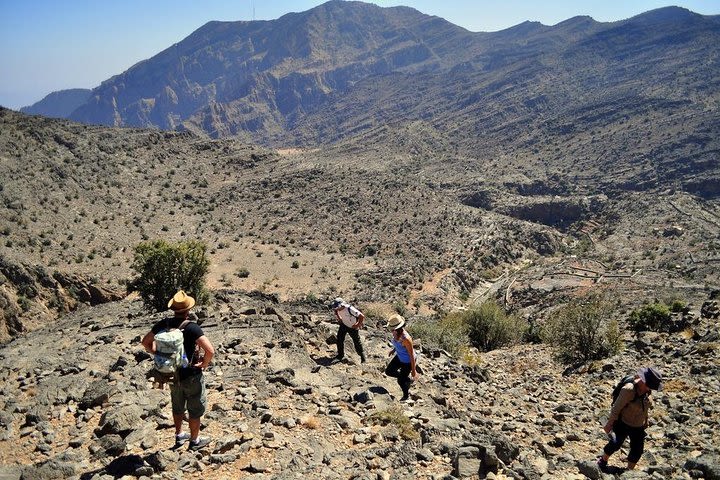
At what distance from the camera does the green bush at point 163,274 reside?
55.0ft

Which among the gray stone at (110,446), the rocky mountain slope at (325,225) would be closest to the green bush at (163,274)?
the rocky mountain slope at (325,225)

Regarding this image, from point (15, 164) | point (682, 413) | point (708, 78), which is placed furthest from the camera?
point (708, 78)

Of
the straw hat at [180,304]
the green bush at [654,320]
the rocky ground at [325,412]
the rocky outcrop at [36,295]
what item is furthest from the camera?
the rocky outcrop at [36,295]

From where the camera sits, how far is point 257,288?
30531 mm

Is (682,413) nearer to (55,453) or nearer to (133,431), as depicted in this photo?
(133,431)

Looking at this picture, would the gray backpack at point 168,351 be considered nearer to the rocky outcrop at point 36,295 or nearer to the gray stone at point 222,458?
the gray stone at point 222,458

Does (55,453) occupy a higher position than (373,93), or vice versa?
(373,93)

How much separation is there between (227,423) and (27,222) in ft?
101

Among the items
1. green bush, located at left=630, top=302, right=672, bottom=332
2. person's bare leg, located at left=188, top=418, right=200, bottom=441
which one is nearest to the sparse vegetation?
person's bare leg, located at left=188, top=418, right=200, bottom=441

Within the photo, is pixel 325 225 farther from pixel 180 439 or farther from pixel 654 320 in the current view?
pixel 180 439

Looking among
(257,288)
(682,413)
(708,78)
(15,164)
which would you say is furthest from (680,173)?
(15,164)

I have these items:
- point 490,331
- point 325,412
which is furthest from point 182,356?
point 490,331

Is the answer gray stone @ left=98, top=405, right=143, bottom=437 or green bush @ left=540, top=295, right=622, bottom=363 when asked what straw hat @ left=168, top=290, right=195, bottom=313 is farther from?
green bush @ left=540, top=295, right=622, bottom=363

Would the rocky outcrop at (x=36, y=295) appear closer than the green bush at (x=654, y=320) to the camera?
No
